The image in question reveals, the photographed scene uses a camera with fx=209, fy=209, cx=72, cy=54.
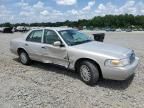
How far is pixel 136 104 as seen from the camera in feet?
15.1

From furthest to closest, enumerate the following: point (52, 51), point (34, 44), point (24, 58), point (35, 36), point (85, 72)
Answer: point (24, 58)
point (35, 36)
point (34, 44)
point (52, 51)
point (85, 72)

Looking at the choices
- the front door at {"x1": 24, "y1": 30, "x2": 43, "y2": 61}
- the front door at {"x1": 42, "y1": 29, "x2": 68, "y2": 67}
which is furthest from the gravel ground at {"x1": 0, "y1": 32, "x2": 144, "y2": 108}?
the front door at {"x1": 24, "y1": 30, "x2": 43, "y2": 61}

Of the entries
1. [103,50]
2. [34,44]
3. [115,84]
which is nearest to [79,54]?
[103,50]

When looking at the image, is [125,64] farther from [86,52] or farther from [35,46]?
[35,46]

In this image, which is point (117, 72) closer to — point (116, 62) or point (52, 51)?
point (116, 62)

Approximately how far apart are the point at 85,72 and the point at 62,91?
2.91ft

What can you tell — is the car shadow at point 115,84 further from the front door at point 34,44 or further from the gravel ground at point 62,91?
the front door at point 34,44

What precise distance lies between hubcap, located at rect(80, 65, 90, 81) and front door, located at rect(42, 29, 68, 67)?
2.20 ft

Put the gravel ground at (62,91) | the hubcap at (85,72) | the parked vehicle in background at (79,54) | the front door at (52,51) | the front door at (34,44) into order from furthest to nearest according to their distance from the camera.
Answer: the front door at (34,44), the front door at (52,51), the hubcap at (85,72), the parked vehicle in background at (79,54), the gravel ground at (62,91)

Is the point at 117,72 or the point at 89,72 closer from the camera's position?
the point at 117,72

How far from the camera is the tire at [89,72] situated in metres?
5.61

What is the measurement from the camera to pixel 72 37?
681 centimetres

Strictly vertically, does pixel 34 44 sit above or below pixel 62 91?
above

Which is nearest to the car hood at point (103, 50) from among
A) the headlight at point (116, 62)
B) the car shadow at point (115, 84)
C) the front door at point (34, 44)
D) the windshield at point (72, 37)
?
the headlight at point (116, 62)
